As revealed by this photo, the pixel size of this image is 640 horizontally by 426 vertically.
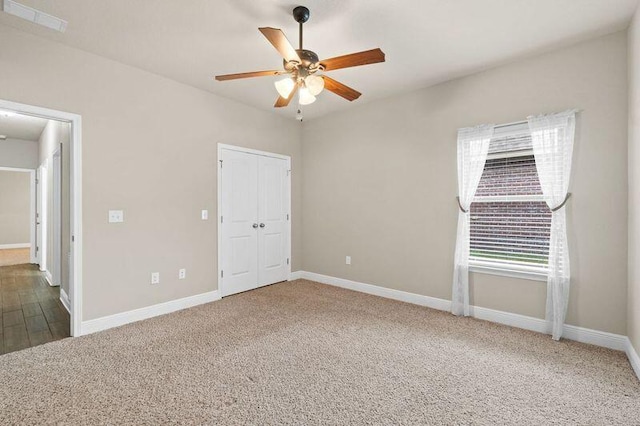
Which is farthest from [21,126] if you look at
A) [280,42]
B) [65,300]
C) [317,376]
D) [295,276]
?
[317,376]

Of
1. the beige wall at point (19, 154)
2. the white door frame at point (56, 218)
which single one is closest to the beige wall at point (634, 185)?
the white door frame at point (56, 218)

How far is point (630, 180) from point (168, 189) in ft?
15.0

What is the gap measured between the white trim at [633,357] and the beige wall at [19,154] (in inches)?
388

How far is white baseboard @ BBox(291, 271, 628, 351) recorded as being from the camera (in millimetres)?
2674

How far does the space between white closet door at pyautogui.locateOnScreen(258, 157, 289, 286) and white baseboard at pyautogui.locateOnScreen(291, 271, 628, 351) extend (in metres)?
0.94

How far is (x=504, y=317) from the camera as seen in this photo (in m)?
3.22

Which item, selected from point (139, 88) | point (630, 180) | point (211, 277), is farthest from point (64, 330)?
point (630, 180)

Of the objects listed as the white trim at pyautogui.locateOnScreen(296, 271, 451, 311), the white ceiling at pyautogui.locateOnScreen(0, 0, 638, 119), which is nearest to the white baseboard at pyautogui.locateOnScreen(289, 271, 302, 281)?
the white trim at pyautogui.locateOnScreen(296, 271, 451, 311)

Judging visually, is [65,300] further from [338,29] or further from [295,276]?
[338,29]

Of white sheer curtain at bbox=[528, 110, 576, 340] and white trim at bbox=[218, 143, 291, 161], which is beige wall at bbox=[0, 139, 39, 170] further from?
white sheer curtain at bbox=[528, 110, 576, 340]

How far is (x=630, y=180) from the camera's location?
2.52 m

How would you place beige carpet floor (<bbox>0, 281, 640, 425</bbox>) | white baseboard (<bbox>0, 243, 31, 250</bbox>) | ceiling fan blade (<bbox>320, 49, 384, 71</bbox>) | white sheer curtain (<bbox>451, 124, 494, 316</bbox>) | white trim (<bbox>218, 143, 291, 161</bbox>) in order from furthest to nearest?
1. white baseboard (<bbox>0, 243, 31, 250</bbox>)
2. white trim (<bbox>218, 143, 291, 161</bbox>)
3. white sheer curtain (<bbox>451, 124, 494, 316</bbox>)
4. ceiling fan blade (<bbox>320, 49, 384, 71</bbox>)
5. beige carpet floor (<bbox>0, 281, 640, 425</bbox>)

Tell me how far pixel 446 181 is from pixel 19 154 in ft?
27.8

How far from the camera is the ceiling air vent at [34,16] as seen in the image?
2.27 m
